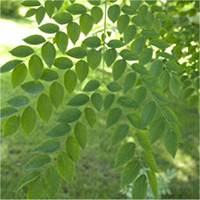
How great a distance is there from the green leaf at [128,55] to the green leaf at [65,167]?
0.34 m

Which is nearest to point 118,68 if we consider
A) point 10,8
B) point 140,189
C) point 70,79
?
point 70,79

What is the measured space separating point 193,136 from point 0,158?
88.5 inches

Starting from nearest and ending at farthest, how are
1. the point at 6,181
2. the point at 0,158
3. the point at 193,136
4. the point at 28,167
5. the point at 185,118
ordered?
the point at 28,167, the point at 6,181, the point at 0,158, the point at 193,136, the point at 185,118

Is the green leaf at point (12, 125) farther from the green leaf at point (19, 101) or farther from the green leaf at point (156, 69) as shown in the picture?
the green leaf at point (156, 69)

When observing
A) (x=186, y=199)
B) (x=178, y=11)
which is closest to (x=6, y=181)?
(x=186, y=199)

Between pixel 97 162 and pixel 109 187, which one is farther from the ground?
pixel 97 162

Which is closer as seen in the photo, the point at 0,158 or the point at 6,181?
the point at 6,181

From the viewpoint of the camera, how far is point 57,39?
40.9 inches

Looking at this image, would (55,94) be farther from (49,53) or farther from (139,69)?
(139,69)

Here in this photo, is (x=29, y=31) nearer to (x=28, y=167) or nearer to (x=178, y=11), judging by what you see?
(x=178, y=11)

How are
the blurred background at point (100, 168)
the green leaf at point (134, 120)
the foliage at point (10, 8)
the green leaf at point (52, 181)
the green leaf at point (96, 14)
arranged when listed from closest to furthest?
the green leaf at point (52, 181) < the green leaf at point (134, 120) < the green leaf at point (96, 14) < the blurred background at point (100, 168) < the foliage at point (10, 8)

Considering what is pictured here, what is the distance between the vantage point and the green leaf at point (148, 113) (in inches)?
38.1

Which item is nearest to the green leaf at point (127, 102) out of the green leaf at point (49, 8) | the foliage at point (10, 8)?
the green leaf at point (49, 8)

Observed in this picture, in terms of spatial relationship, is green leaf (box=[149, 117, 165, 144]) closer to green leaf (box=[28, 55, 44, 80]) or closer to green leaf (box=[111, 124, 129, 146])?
green leaf (box=[111, 124, 129, 146])
